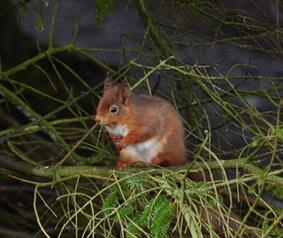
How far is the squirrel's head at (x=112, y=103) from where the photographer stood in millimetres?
3158

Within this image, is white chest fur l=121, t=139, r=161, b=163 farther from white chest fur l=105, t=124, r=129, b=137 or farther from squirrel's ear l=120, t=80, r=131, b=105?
squirrel's ear l=120, t=80, r=131, b=105

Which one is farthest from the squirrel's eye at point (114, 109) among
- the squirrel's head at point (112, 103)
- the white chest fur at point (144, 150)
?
the white chest fur at point (144, 150)

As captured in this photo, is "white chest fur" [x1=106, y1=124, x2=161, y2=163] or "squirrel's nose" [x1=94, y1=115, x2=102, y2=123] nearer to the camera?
"squirrel's nose" [x1=94, y1=115, x2=102, y2=123]

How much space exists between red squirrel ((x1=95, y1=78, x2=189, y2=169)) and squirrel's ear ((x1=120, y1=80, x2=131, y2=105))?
12 millimetres

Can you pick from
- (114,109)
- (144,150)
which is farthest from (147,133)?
(114,109)

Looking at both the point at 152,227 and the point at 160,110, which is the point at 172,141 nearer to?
the point at 160,110

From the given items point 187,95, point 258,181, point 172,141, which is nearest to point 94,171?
point 172,141

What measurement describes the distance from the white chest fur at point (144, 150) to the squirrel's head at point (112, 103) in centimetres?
12

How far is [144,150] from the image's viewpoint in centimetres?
330

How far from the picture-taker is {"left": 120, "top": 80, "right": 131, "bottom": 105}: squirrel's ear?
124 inches

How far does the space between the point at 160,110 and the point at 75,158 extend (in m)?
0.54

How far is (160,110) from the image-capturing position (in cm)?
332

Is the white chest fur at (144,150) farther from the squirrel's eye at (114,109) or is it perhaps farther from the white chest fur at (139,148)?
the squirrel's eye at (114,109)

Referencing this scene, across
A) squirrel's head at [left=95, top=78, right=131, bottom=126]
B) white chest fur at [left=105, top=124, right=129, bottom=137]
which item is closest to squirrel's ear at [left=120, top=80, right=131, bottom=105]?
squirrel's head at [left=95, top=78, right=131, bottom=126]
